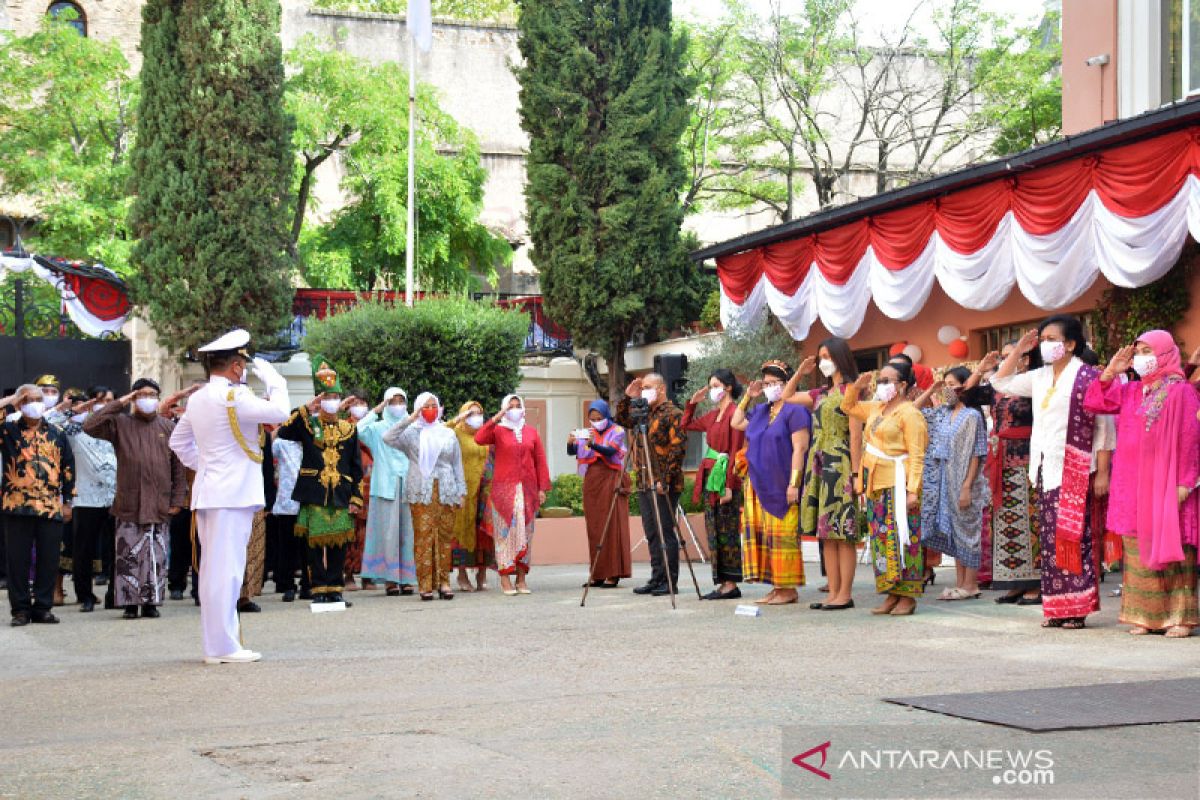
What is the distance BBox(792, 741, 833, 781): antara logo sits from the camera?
589cm

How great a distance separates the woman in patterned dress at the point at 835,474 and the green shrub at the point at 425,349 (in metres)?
12.3

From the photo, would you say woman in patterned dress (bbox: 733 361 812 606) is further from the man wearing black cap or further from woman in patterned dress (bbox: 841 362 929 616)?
the man wearing black cap

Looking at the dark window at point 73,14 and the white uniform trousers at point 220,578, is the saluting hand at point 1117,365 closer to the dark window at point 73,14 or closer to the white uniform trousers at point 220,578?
the white uniform trousers at point 220,578

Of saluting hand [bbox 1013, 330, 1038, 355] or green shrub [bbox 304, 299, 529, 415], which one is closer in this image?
saluting hand [bbox 1013, 330, 1038, 355]

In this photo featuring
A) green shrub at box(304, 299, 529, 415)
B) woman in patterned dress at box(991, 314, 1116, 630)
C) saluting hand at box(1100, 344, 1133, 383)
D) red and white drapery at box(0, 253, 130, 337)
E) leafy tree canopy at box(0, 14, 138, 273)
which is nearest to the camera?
saluting hand at box(1100, 344, 1133, 383)

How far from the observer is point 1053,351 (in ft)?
36.0

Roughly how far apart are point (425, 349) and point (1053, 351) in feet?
47.8

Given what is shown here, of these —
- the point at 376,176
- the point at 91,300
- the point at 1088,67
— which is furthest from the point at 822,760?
the point at 376,176

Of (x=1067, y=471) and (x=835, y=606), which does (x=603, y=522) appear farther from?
(x=1067, y=471)

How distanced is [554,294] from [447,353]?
281 centimetres

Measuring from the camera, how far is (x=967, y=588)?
1349 centimetres

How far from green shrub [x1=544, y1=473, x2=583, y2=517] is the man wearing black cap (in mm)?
9025

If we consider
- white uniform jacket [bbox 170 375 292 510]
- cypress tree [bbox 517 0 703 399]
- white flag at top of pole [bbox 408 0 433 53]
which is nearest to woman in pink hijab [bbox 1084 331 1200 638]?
white uniform jacket [bbox 170 375 292 510]

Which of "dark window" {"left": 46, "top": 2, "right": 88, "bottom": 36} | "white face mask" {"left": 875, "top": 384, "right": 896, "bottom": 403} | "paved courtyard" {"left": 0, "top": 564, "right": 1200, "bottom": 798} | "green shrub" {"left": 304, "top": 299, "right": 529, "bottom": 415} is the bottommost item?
"paved courtyard" {"left": 0, "top": 564, "right": 1200, "bottom": 798}
